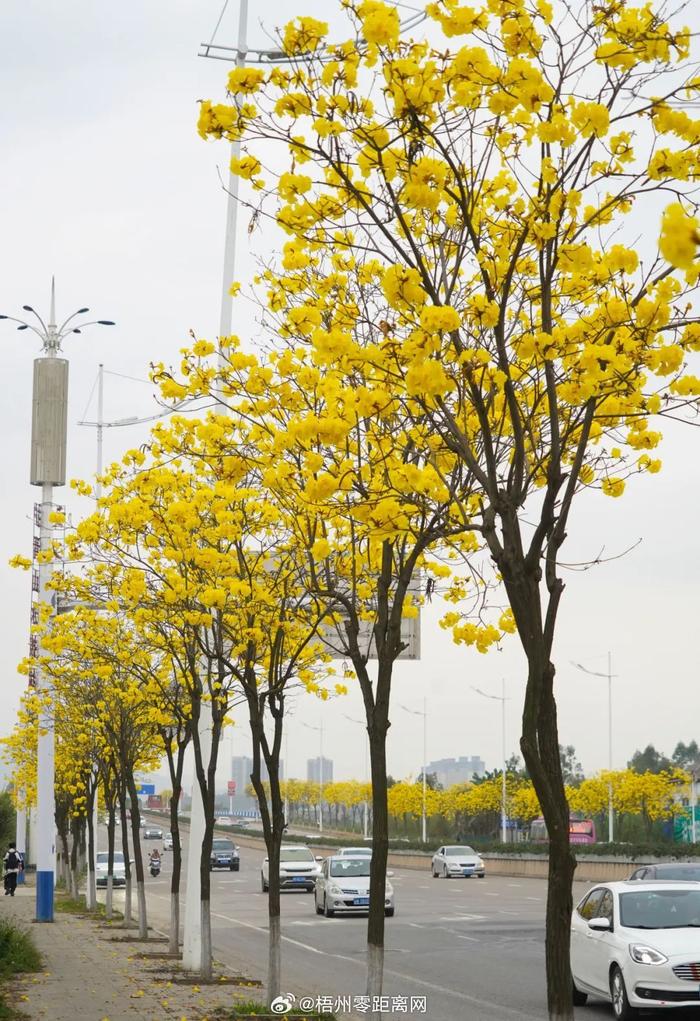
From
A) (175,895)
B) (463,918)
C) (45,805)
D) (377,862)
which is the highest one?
(377,862)

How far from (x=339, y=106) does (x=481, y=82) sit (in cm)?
75

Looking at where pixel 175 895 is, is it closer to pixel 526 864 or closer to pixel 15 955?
pixel 15 955

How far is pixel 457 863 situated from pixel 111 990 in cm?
3749

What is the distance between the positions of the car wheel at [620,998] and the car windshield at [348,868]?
19.5 meters

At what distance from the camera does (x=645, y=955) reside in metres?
13.1

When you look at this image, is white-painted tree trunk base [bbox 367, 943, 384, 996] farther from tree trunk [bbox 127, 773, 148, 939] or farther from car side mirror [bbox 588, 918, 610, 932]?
tree trunk [bbox 127, 773, 148, 939]

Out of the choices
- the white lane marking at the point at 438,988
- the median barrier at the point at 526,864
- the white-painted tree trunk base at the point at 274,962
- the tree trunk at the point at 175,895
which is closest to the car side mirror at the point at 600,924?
the white lane marking at the point at 438,988

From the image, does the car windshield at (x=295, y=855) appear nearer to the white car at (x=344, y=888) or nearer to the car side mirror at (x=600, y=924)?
the white car at (x=344, y=888)

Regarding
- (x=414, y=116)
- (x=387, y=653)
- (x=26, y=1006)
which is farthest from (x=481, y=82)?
(x=26, y=1006)

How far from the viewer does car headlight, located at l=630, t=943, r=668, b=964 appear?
13022 mm

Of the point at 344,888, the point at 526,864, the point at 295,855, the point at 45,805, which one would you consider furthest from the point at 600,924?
the point at 526,864

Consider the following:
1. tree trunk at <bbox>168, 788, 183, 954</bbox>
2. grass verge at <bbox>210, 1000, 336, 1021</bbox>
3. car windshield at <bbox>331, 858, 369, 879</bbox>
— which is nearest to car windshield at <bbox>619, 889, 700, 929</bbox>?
grass verge at <bbox>210, 1000, 336, 1021</bbox>

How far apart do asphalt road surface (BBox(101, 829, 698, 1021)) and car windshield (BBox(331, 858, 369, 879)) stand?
1.08 m

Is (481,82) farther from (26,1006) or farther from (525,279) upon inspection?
(26,1006)
